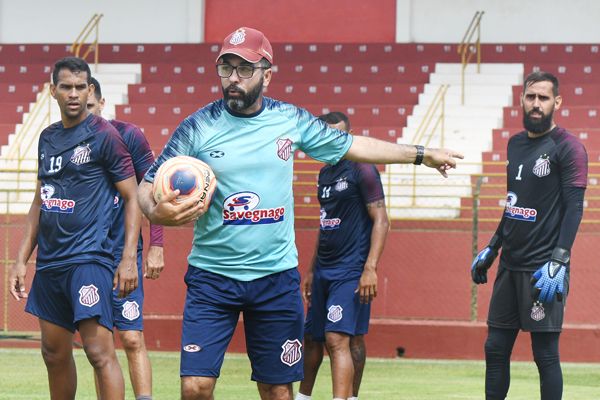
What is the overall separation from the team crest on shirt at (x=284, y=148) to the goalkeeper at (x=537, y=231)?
2.12 m

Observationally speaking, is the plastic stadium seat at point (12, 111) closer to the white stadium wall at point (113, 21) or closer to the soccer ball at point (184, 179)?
the white stadium wall at point (113, 21)

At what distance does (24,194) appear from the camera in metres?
17.5

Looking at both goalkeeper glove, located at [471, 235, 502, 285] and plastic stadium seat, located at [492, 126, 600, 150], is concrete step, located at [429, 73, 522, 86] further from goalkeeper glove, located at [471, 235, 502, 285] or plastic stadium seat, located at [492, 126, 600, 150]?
goalkeeper glove, located at [471, 235, 502, 285]

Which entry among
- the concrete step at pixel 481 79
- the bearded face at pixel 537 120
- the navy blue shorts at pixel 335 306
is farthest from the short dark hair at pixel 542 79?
the concrete step at pixel 481 79

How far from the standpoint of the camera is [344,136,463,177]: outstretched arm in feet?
20.3

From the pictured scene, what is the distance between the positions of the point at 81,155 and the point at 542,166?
2.80 meters

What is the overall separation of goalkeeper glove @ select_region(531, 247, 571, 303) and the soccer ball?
8.27 feet

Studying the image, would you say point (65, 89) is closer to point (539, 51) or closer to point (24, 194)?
point (24, 194)

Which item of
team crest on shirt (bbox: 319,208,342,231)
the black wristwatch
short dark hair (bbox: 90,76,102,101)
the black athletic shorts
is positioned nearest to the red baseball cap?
the black wristwatch

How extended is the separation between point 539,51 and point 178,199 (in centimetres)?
1721

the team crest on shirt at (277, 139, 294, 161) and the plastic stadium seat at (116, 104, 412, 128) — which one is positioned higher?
the plastic stadium seat at (116, 104, 412, 128)

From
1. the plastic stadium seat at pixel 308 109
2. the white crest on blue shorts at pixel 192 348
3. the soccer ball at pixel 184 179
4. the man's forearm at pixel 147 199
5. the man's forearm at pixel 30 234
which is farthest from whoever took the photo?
the plastic stadium seat at pixel 308 109

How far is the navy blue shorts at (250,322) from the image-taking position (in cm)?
603

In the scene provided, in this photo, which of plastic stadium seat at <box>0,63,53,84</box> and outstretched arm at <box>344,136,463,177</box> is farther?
plastic stadium seat at <box>0,63,53,84</box>
